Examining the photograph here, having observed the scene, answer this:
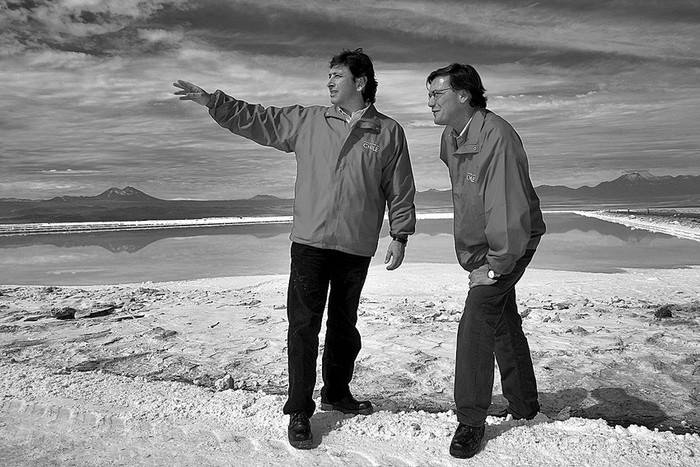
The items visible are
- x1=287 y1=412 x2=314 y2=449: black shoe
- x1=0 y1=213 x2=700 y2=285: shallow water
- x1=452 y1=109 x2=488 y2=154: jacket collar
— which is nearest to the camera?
x1=452 y1=109 x2=488 y2=154: jacket collar

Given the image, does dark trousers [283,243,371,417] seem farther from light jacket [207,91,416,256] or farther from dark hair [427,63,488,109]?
dark hair [427,63,488,109]

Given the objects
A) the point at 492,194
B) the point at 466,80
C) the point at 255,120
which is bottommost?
the point at 492,194

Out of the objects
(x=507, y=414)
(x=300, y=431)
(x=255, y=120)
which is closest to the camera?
(x=300, y=431)

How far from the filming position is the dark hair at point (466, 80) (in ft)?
11.3

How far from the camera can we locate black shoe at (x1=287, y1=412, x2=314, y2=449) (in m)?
3.61

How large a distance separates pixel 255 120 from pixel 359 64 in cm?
72

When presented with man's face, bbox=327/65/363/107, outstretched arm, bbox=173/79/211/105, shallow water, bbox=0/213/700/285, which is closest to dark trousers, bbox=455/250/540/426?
man's face, bbox=327/65/363/107

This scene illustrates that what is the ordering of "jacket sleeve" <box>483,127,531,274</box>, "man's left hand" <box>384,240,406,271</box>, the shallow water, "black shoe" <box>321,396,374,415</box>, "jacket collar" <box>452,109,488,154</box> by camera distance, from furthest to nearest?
1. the shallow water
2. "black shoe" <box>321,396,374,415</box>
3. "man's left hand" <box>384,240,406,271</box>
4. "jacket collar" <box>452,109,488,154</box>
5. "jacket sleeve" <box>483,127,531,274</box>

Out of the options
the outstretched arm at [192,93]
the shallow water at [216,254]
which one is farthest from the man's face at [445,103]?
the shallow water at [216,254]

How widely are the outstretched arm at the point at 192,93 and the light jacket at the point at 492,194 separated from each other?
59.4 inches

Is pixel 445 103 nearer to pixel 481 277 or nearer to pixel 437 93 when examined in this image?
pixel 437 93

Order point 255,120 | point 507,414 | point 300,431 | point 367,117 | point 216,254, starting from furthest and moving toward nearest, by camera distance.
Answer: point 216,254, point 507,414, point 255,120, point 367,117, point 300,431

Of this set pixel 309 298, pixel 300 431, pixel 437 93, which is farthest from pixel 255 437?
pixel 437 93

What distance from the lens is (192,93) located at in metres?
3.94
